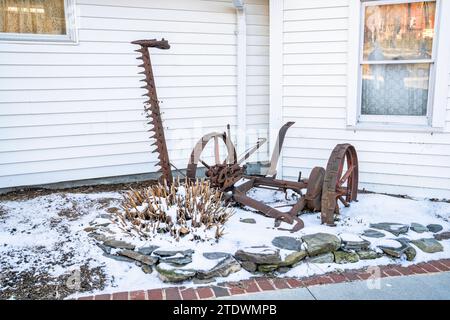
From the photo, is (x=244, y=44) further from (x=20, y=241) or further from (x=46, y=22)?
(x=20, y=241)

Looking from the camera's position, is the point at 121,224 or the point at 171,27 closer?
the point at 121,224

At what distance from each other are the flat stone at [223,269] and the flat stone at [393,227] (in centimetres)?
156

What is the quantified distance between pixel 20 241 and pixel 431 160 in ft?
14.7

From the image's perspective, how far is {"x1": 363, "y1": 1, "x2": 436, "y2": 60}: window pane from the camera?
4863 millimetres

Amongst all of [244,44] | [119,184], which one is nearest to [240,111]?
[244,44]

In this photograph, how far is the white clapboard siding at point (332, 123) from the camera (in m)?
5.04

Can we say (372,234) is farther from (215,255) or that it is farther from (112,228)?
(112,228)

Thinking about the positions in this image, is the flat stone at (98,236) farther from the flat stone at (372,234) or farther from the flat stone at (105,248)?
the flat stone at (372,234)

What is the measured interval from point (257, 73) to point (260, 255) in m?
3.54

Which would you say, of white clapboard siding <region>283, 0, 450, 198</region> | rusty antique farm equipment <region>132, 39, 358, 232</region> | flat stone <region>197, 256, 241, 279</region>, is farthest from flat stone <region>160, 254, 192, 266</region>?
white clapboard siding <region>283, 0, 450, 198</region>

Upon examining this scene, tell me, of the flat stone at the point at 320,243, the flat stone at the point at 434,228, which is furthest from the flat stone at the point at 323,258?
the flat stone at the point at 434,228

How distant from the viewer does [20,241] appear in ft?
12.0

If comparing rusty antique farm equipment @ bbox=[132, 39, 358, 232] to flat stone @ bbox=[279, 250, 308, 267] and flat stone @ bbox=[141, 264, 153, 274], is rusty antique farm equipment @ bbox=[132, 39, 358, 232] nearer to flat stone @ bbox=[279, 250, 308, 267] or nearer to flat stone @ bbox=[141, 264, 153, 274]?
flat stone @ bbox=[279, 250, 308, 267]
